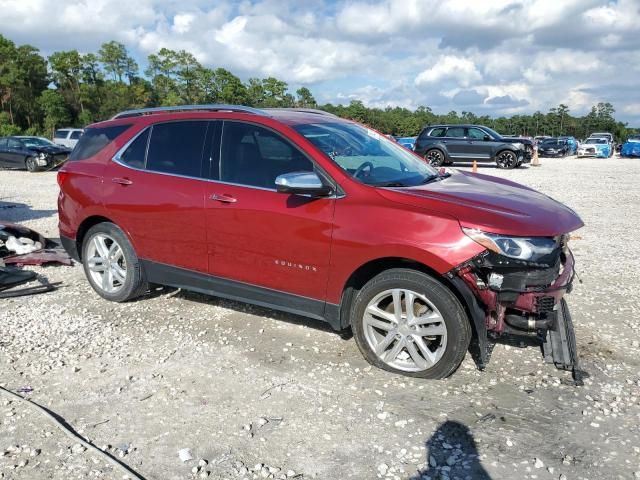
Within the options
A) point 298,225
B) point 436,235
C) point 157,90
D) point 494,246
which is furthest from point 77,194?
point 157,90

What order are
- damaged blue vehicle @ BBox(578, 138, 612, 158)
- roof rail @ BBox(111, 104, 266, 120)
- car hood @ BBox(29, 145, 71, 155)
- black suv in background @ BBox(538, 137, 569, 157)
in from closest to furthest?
roof rail @ BBox(111, 104, 266, 120) < car hood @ BBox(29, 145, 71, 155) < damaged blue vehicle @ BBox(578, 138, 612, 158) < black suv in background @ BBox(538, 137, 569, 157)

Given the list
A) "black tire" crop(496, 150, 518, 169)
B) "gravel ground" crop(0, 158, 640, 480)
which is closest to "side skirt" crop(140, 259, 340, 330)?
"gravel ground" crop(0, 158, 640, 480)

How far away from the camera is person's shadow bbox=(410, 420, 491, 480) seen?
2822mm

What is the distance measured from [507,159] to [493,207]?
20.1 metres

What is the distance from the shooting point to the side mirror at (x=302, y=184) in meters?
3.78

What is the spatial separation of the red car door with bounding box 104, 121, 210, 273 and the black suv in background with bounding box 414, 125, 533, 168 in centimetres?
1823

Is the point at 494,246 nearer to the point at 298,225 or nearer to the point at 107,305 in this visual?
the point at 298,225

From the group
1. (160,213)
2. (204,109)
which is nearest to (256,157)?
(204,109)

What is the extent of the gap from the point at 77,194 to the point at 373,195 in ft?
10.6

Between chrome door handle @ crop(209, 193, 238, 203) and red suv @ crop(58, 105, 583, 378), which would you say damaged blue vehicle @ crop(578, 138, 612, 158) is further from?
chrome door handle @ crop(209, 193, 238, 203)

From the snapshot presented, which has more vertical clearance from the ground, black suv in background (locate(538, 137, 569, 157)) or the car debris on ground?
black suv in background (locate(538, 137, 569, 157))

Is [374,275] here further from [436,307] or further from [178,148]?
[178,148]

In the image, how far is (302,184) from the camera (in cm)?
379

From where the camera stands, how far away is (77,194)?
213 inches
